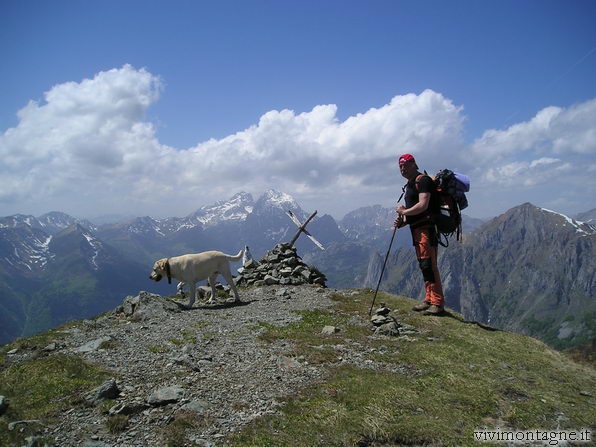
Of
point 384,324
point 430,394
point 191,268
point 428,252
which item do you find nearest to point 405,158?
point 428,252

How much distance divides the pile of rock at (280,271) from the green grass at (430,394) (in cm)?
1201

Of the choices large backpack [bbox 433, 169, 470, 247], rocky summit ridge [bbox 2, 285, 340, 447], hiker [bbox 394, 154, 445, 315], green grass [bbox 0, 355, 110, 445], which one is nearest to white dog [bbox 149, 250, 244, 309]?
rocky summit ridge [bbox 2, 285, 340, 447]

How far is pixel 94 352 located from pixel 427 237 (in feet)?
39.3

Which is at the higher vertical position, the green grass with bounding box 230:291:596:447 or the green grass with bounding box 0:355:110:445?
the green grass with bounding box 0:355:110:445

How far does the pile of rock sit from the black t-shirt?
1197cm

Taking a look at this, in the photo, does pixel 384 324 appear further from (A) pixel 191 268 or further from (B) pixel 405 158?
(A) pixel 191 268

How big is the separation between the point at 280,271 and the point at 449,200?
14.8m

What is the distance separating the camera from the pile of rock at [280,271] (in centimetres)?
2533

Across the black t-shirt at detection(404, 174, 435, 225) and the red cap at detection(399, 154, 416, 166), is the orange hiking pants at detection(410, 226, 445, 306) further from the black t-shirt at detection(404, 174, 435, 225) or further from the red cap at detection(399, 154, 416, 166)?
the red cap at detection(399, 154, 416, 166)

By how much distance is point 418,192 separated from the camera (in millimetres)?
14000

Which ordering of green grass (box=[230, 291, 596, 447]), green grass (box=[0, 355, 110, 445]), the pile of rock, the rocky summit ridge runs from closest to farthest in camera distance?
green grass (box=[230, 291, 596, 447]), the rocky summit ridge, green grass (box=[0, 355, 110, 445]), the pile of rock

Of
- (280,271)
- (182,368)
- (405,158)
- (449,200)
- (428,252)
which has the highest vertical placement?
(405,158)

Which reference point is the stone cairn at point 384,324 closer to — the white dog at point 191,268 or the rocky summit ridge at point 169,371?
the rocky summit ridge at point 169,371

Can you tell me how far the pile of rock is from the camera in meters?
25.3
